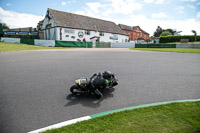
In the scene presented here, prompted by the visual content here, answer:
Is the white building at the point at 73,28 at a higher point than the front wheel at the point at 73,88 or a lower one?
higher

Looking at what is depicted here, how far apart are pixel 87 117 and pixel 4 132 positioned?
131 cm

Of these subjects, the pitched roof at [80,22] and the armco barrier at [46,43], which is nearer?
the armco barrier at [46,43]

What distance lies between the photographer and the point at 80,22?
39.8 metres

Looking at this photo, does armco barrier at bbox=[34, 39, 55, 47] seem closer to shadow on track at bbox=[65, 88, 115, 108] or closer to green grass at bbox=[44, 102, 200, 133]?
shadow on track at bbox=[65, 88, 115, 108]

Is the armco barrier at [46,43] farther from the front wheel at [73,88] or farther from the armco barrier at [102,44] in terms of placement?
the front wheel at [73,88]

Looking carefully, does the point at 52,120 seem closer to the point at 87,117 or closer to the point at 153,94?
the point at 87,117

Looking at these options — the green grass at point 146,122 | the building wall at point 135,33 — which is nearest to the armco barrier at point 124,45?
the green grass at point 146,122

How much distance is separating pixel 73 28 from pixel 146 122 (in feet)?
123

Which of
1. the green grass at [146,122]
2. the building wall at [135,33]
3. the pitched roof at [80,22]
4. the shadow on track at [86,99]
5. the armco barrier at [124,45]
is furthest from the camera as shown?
the building wall at [135,33]

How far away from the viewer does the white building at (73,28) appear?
3400cm

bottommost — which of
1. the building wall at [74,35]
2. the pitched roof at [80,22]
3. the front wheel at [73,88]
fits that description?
the front wheel at [73,88]

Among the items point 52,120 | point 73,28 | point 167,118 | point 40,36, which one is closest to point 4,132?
point 52,120

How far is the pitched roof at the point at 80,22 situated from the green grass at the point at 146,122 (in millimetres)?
35036

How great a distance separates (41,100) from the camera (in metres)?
3.03
